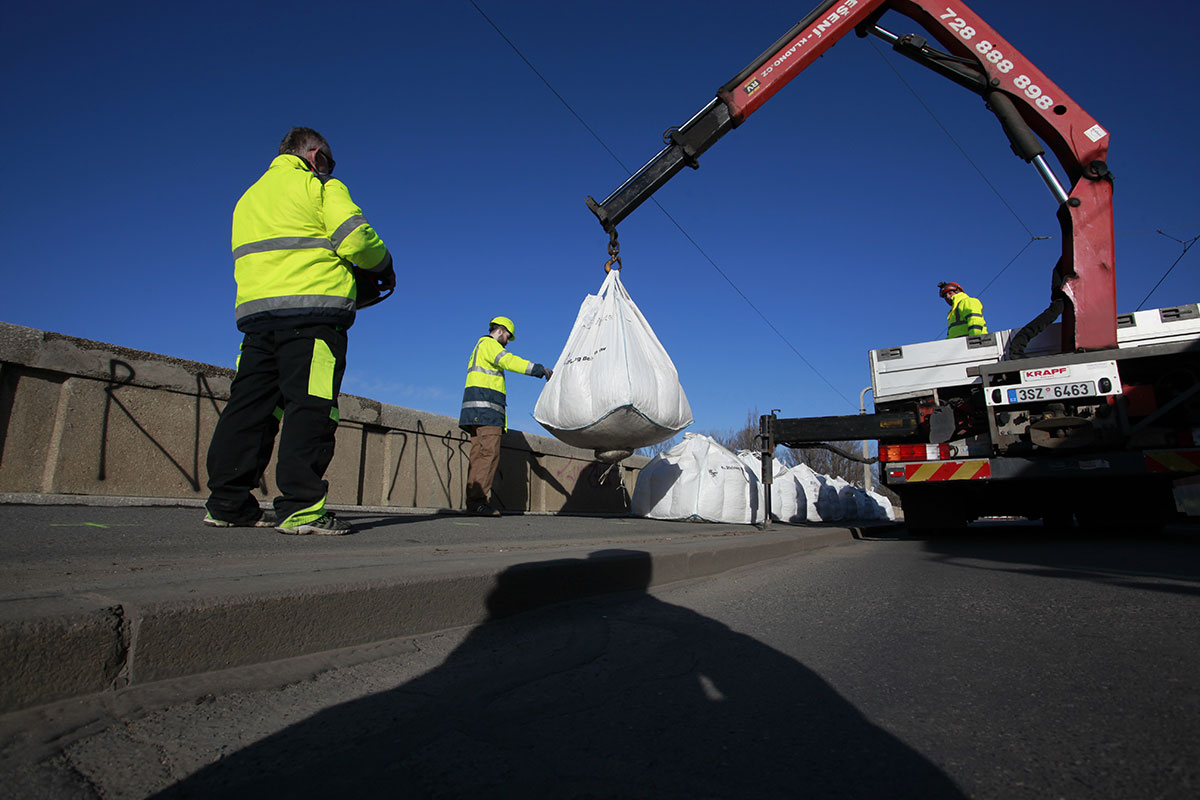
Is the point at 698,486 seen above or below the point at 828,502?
above

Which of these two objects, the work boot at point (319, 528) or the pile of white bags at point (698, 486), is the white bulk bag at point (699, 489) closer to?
the pile of white bags at point (698, 486)

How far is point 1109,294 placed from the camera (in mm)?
5355

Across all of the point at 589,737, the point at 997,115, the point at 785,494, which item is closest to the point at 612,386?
the point at 589,737

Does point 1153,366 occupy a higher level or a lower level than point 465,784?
higher

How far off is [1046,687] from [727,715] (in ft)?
2.56

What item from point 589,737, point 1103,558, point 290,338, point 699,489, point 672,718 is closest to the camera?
point 589,737

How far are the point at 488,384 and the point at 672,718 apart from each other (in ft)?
16.1

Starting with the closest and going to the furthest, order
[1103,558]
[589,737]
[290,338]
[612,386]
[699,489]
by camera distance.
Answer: [589,737] < [290,338] < [1103,558] < [612,386] < [699,489]

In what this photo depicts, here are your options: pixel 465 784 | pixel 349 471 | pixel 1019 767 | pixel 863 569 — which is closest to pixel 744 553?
pixel 863 569

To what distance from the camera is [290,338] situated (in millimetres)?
2961

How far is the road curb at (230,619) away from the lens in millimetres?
1104

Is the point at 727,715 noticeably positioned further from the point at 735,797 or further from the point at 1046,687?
the point at 1046,687

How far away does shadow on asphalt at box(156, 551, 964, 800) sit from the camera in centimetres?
97

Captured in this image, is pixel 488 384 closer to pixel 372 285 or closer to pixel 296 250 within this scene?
pixel 372 285
